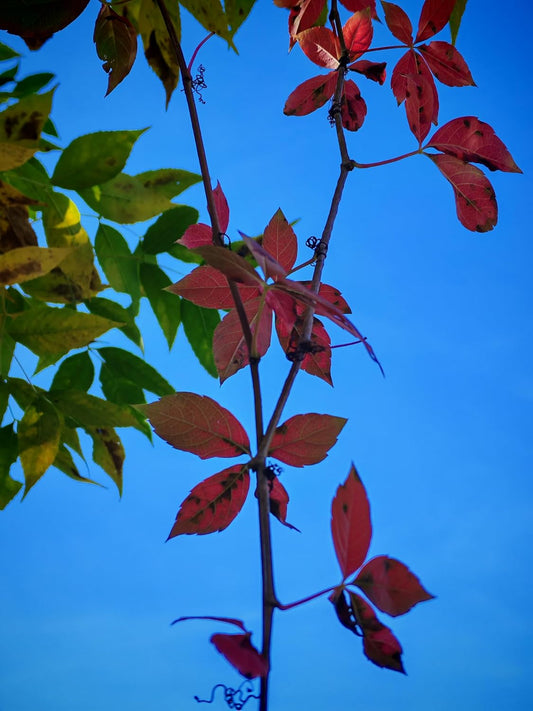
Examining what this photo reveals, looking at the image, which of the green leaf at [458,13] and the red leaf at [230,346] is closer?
the red leaf at [230,346]

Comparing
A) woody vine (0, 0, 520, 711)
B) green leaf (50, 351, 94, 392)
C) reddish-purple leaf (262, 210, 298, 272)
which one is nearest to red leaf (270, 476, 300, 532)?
woody vine (0, 0, 520, 711)

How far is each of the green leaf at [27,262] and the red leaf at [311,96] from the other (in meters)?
0.20

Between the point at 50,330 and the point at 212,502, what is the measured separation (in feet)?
Result: 0.59

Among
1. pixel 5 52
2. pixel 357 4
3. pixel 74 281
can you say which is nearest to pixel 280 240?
pixel 74 281

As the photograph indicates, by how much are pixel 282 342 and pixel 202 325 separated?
21cm

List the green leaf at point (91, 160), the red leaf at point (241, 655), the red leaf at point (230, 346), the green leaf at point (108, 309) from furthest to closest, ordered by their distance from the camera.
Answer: the green leaf at point (108, 309) → the green leaf at point (91, 160) → the red leaf at point (230, 346) → the red leaf at point (241, 655)

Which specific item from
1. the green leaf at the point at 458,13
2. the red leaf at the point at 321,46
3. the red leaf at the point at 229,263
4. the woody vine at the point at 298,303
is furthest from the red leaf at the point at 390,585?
the green leaf at the point at 458,13

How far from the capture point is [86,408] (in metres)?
0.44

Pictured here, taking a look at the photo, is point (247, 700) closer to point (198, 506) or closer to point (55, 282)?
point (198, 506)

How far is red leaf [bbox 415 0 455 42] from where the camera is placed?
43 cm

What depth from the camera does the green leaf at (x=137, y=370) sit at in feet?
1.80

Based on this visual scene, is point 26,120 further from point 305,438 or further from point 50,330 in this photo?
point 305,438

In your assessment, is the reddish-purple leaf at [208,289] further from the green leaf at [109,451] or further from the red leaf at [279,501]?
the green leaf at [109,451]

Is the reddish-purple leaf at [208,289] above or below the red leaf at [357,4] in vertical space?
below
